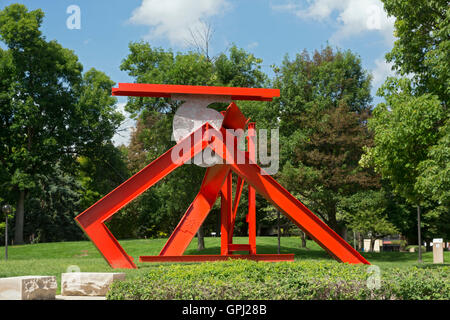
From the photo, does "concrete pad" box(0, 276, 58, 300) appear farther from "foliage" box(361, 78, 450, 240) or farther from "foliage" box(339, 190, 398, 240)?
"foliage" box(339, 190, 398, 240)

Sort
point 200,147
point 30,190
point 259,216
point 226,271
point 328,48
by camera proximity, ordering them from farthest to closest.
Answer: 1. point 259,216
2. point 328,48
3. point 30,190
4. point 200,147
5. point 226,271

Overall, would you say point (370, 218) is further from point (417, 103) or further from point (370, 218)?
point (417, 103)

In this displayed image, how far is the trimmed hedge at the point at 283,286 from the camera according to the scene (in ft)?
24.7

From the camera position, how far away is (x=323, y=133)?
29.0 meters

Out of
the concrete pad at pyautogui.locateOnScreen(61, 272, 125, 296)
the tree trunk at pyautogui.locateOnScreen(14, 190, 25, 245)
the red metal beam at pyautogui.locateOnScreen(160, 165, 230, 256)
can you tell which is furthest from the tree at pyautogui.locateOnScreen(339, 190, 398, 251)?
the concrete pad at pyautogui.locateOnScreen(61, 272, 125, 296)

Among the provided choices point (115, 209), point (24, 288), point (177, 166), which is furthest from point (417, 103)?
point (24, 288)

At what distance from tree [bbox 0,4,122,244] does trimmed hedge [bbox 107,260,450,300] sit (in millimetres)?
25043

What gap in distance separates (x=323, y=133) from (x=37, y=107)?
1771 cm

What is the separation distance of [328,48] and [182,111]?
25.5 metres

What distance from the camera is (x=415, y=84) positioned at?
18141 mm

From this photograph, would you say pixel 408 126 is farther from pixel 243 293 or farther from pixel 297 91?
pixel 297 91

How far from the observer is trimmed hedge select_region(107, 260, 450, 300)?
7.53 metres

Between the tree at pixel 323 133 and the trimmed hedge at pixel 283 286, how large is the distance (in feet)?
61.7
